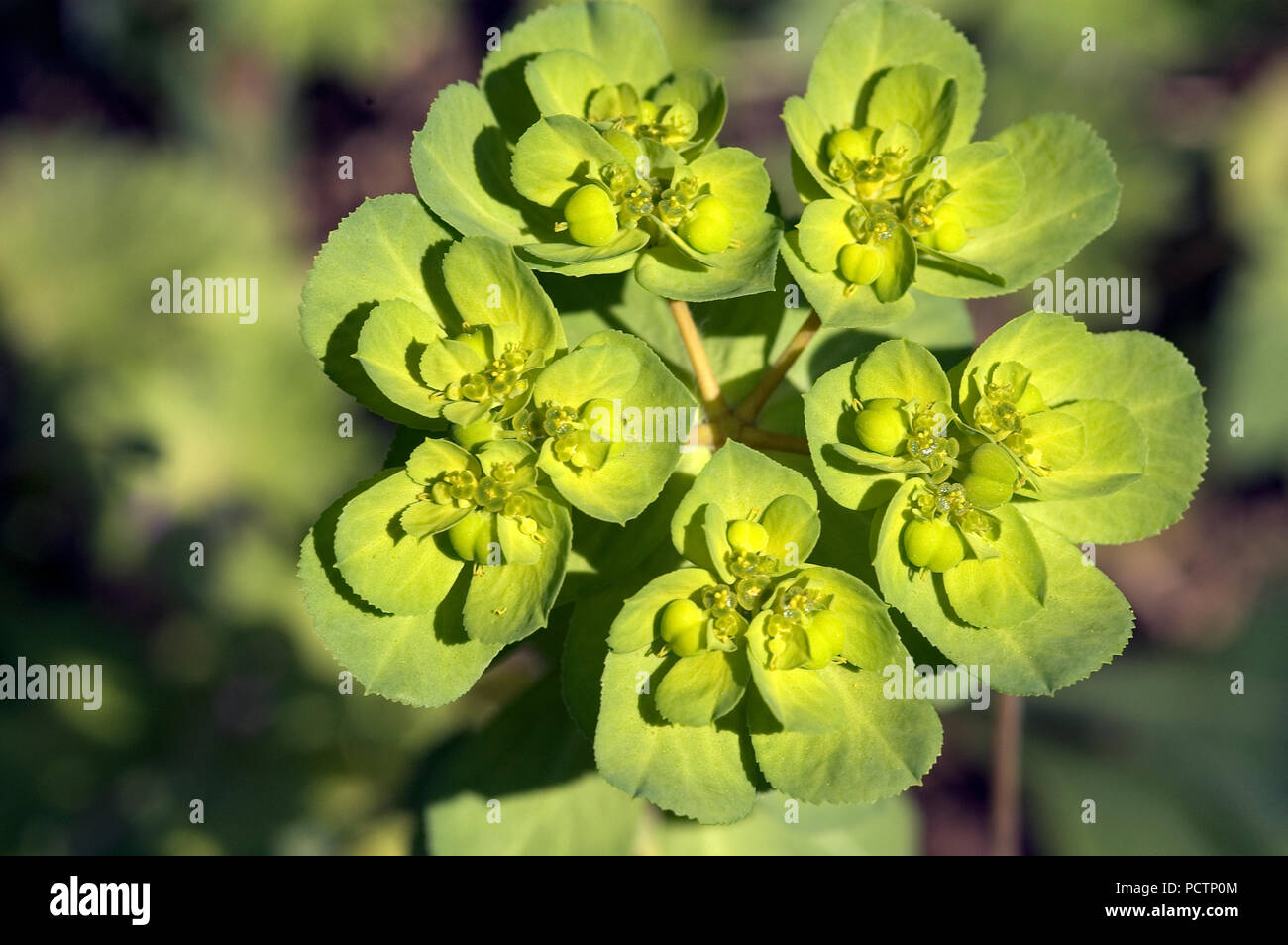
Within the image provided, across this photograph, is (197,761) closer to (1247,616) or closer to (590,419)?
(590,419)

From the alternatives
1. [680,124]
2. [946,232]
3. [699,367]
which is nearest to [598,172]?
[680,124]

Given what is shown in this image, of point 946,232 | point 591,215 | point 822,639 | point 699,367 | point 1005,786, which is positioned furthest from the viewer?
point 1005,786

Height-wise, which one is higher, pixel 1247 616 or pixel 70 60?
pixel 70 60

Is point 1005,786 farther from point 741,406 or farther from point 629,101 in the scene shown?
point 629,101

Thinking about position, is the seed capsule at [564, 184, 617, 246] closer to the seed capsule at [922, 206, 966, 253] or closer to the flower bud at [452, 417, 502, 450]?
the flower bud at [452, 417, 502, 450]

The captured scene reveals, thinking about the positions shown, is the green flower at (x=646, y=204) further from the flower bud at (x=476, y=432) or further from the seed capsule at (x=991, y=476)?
the seed capsule at (x=991, y=476)
